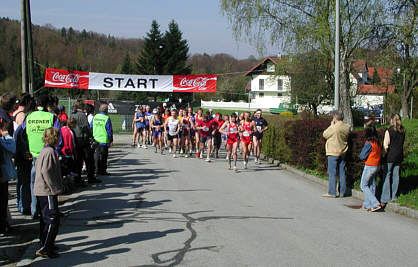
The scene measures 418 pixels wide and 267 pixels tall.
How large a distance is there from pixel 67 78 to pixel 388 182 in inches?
811

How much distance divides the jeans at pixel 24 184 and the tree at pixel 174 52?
5831 cm

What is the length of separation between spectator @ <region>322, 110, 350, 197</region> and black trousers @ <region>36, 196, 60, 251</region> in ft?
22.2

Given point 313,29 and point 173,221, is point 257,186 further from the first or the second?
point 313,29

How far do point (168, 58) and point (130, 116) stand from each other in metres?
39.2

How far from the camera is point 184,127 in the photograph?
61.4 feet

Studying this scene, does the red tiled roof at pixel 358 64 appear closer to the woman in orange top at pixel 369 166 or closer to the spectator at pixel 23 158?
the woman in orange top at pixel 369 166

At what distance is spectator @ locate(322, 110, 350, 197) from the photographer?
10.4 meters

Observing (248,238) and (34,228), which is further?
(34,228)

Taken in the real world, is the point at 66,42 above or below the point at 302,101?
above

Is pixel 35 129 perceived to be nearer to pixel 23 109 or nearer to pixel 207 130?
pixel 23 109

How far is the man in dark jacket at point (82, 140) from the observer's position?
10866mm

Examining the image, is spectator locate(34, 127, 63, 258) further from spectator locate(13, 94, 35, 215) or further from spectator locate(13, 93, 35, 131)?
spectator locate(13, 93, 35, 131)

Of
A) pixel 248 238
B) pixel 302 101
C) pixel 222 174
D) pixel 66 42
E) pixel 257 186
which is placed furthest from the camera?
pixel 66 42

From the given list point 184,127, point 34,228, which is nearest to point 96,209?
point 34,228
